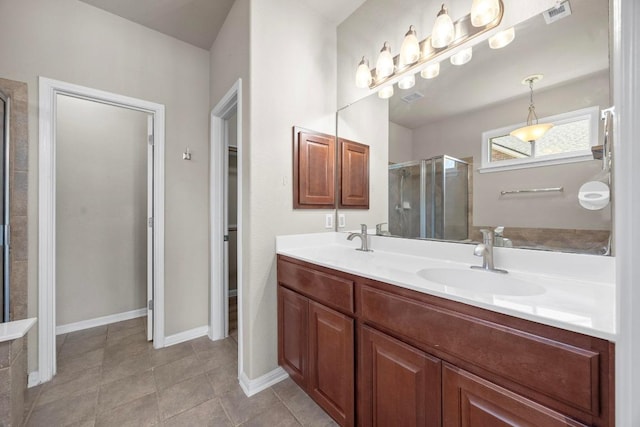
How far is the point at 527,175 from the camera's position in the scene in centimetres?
111

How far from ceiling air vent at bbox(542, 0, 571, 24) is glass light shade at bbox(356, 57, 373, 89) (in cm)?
96

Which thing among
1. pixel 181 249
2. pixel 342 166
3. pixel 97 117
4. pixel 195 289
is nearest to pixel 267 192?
pixel 342 166

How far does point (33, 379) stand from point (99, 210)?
4.86ft

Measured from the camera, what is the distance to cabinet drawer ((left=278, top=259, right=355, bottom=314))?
121cm

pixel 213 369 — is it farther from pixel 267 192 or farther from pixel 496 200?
pixel 496 200

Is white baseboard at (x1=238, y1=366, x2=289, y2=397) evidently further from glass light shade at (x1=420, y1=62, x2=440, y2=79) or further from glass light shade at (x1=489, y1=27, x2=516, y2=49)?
glass light shade at (x1=489, y1=27, x2=516, y2=49)

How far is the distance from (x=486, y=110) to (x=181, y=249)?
8.14ft

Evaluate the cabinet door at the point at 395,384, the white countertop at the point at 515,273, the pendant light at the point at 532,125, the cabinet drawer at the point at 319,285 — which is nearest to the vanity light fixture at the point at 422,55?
the pendant light at the point at 532,125

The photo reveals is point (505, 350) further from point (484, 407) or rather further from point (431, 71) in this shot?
point (431, 71)

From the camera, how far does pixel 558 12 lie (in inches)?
40.8

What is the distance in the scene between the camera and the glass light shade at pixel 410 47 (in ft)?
4.88

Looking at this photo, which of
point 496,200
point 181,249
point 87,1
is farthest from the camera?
point 181,249

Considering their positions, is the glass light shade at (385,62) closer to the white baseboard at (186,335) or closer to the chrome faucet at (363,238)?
the chrome faucet at (363,238)

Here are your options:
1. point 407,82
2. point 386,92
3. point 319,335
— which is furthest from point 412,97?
point 319,335
